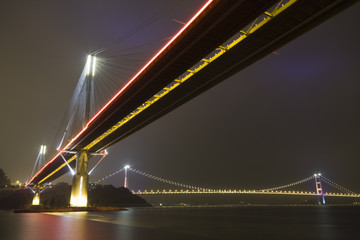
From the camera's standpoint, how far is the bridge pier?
3958 centimetres

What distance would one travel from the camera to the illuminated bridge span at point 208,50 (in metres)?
15.2

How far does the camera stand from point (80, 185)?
40.1 meters

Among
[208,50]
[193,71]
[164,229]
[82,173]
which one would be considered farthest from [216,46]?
[82,173]

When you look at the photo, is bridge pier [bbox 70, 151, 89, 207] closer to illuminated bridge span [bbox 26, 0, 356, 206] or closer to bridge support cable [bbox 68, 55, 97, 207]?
bridge support cable [bbox 68, 55, 97, 207]

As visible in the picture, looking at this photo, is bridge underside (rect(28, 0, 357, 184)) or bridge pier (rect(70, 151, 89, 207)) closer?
bridge underside (rect(28, 0, 357, 184))

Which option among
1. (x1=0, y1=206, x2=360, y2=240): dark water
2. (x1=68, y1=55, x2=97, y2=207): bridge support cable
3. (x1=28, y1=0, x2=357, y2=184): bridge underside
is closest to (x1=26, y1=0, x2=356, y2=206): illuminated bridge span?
(x1=28, y1=0, x2=357, y2=184): bridge underside

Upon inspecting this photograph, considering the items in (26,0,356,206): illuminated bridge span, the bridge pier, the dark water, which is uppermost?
(26,0,356,206): illuminated bridge span

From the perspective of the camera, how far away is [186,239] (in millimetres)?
10266

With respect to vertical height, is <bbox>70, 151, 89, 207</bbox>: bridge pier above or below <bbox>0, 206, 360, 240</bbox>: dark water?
above

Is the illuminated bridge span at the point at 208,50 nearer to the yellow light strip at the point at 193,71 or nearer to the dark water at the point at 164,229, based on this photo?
the yellow light strip at the point at 193,71

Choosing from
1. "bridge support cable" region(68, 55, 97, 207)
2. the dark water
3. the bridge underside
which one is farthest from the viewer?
"bridge support cable" region(68, 55, 97, 207)

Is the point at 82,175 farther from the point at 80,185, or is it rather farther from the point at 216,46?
the point at 216,46

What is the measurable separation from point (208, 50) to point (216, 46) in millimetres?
706

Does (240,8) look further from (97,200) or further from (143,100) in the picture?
(97,200)
